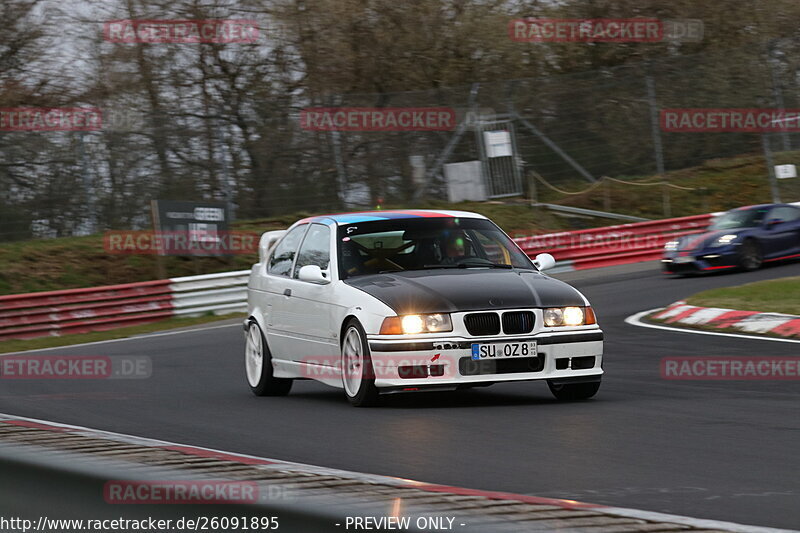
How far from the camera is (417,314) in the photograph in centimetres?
895

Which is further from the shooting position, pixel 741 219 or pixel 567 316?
pixel 741 219

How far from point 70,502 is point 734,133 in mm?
30680

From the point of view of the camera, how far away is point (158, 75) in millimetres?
31406

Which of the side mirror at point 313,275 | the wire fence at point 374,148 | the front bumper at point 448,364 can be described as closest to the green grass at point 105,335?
the wire fence at point 374,148

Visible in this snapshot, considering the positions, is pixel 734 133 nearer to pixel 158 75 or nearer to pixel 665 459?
pixel 158 75

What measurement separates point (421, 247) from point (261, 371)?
1876 millimetres

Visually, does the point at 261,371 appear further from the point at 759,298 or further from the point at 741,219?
the point at 741,219

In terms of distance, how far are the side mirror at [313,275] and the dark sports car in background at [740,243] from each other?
14.1m

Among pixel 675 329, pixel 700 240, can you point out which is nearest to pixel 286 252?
pixel 675 329

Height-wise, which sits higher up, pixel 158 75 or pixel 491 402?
pixel 158 75

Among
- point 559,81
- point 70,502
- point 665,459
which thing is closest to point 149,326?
point 559,81

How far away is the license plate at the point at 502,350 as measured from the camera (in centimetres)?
894

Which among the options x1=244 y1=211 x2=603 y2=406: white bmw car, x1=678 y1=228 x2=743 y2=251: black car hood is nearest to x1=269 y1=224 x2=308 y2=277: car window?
x1=244 y1=211 x2=603 y2=406: white bmw car

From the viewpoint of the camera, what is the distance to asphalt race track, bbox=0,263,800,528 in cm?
588
